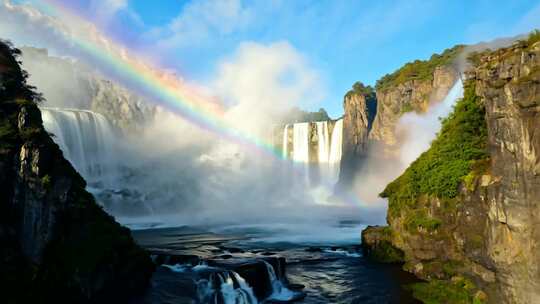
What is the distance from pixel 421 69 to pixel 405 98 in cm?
822

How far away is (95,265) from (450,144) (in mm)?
27603

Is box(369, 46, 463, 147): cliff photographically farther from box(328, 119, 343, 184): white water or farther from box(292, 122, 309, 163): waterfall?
box(292, 122, 309, 163): waterfall

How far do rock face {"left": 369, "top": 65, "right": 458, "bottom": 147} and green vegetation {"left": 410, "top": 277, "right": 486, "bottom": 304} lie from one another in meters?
61.4

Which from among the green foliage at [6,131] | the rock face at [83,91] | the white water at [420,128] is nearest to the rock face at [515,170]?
the green foliage at [6,131]

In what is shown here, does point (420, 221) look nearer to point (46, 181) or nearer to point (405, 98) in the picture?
point (46, 181)

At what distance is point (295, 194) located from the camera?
117m

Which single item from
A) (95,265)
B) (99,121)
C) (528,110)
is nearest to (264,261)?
(95,265)

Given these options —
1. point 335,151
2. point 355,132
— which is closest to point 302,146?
point 335,151

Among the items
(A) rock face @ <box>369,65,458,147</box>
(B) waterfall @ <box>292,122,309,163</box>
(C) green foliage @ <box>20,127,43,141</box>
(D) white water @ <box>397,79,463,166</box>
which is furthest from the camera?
(B) waterfall @ <box>292,122,309,163</box>

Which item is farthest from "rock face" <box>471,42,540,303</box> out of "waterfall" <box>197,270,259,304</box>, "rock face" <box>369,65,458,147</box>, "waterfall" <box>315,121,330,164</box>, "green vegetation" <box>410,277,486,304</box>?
"waterfall" <box>315,121,330,164</box>

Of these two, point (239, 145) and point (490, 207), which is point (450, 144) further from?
point (239, 145)

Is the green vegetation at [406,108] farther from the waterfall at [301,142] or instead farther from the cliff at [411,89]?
the waterfall at [301,142]

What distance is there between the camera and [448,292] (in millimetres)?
25422

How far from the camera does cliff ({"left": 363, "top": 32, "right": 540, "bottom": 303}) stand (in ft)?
60.7
